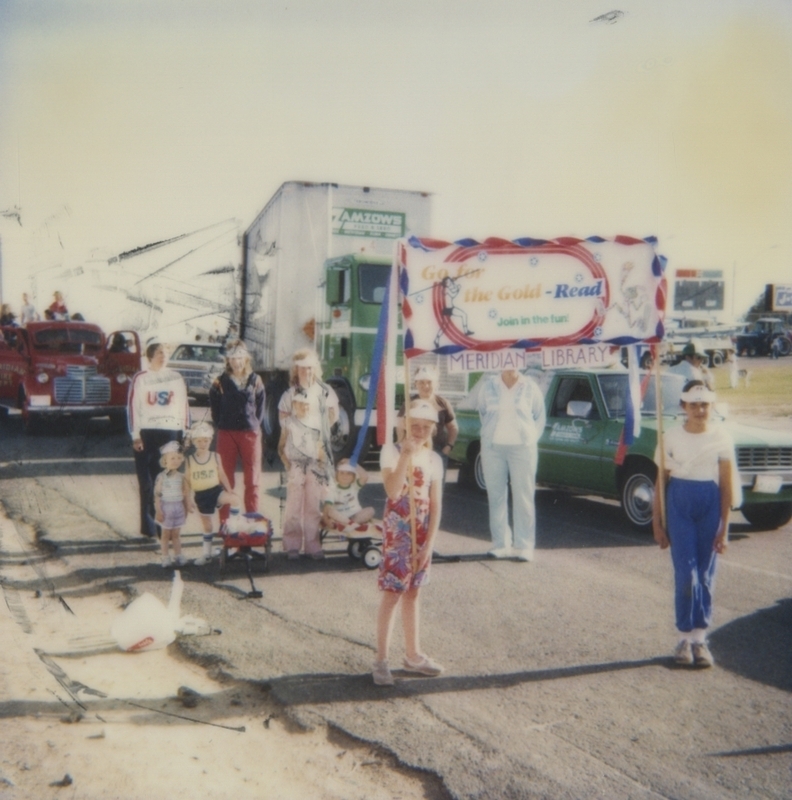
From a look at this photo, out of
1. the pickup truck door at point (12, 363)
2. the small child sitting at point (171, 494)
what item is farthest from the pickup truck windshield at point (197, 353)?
the small child sitting at point (171, 494)

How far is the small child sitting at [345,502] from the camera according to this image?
7.43 meters

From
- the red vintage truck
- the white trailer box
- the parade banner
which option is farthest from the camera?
the red vintage truck

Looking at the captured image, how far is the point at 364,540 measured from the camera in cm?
750

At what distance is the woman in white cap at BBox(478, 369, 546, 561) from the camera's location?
782 centimetres

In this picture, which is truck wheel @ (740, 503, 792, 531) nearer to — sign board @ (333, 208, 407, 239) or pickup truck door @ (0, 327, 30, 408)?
sign board @ (333, 208, 407, 239)

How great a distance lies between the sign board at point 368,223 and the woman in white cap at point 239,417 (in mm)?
6099

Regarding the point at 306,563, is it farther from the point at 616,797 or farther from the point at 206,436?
the point at 616,797

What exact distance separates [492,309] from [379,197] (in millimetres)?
8114

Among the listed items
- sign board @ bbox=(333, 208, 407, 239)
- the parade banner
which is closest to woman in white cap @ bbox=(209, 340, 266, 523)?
the parade banner

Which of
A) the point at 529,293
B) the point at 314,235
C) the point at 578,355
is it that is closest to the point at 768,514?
the point at 578,355

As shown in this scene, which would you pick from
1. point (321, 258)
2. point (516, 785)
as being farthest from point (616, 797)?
point (321, 258)

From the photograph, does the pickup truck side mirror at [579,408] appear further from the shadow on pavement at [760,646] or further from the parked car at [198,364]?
the parked car at [198,364]

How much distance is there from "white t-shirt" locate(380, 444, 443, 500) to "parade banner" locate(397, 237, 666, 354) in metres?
0.87

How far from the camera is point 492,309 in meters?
5.87
